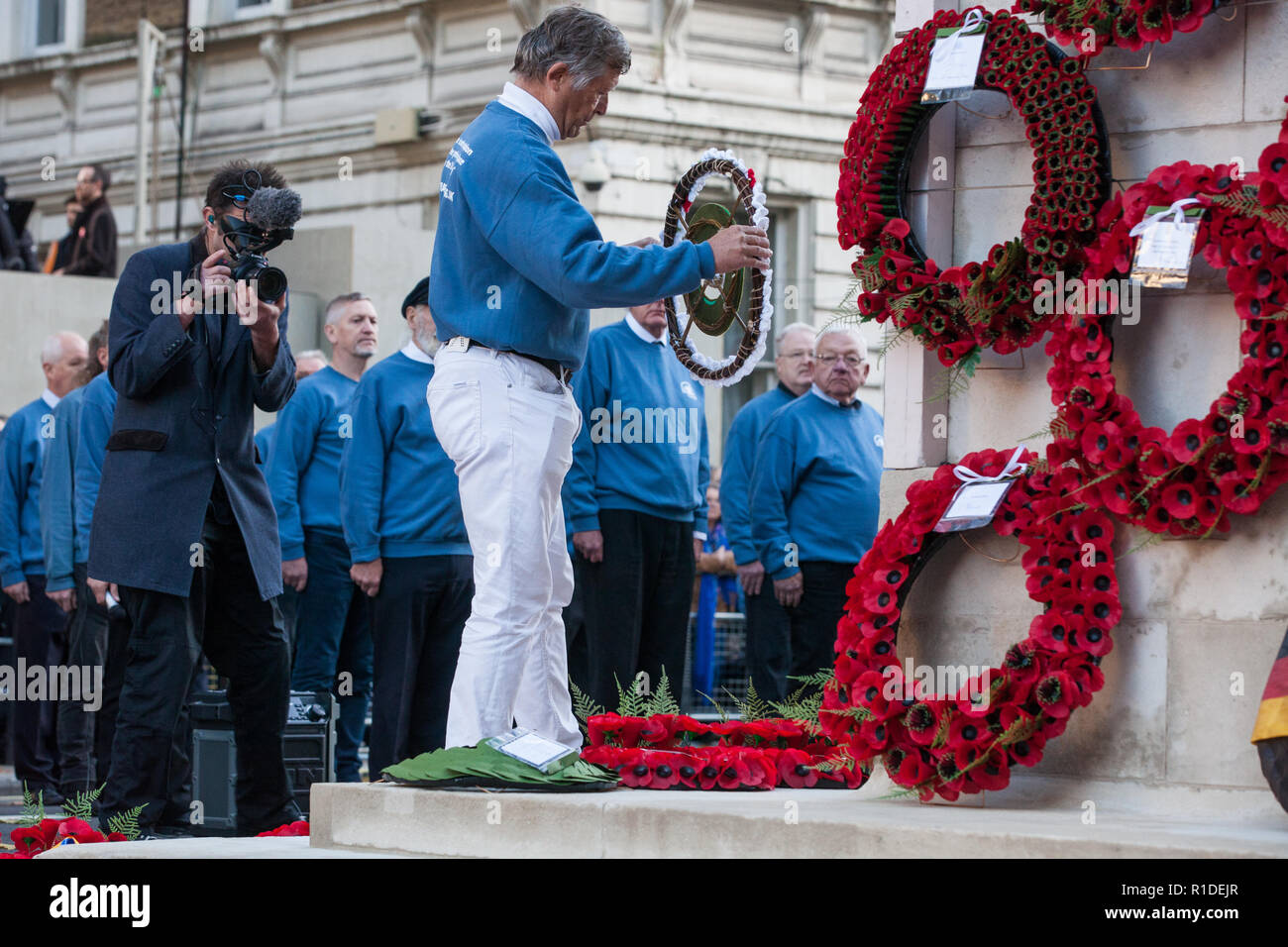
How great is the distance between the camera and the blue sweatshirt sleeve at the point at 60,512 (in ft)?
32.0

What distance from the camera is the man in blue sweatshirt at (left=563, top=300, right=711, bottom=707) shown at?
8719 mm

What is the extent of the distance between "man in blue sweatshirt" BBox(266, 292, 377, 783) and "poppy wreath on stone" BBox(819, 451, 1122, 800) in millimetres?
4326

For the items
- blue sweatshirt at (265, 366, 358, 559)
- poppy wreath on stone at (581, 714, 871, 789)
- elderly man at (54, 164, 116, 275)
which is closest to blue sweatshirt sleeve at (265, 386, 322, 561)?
blue sweatshirt at (265, 366, 358, 559)

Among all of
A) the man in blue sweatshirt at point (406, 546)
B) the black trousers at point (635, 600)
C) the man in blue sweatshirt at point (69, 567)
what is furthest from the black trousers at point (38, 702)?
the black trousers at point (635, 600)

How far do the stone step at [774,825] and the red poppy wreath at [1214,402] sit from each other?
0.80 meters

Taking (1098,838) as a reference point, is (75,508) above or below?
above

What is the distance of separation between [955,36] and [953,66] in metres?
0.12

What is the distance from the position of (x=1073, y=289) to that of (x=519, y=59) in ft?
5.45

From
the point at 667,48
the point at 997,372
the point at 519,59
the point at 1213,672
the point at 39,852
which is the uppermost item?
the point at 667,48

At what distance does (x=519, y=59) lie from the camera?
5.79 metres

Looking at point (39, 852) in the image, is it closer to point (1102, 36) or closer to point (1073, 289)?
point (1073, 289)

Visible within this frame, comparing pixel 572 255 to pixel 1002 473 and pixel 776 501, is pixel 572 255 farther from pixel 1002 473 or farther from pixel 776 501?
pixel 776 501

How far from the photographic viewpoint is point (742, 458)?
417 inches
